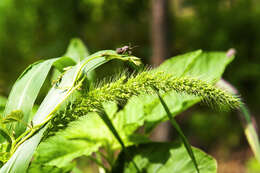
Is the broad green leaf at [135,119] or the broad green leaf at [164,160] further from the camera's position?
the broad green leaf at [135,119]

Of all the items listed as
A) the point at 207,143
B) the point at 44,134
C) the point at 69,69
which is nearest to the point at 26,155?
the point at 44,134

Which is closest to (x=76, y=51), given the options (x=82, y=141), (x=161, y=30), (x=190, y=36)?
(x=82, y=141)

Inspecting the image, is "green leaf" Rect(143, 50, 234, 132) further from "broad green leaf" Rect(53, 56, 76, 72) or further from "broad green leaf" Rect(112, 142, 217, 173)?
"broad green leaf" Rect(53, 56, 76, 72)

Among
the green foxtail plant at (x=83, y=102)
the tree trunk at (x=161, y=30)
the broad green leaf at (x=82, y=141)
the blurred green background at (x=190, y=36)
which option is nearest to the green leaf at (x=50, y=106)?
the green foxtail plant at (x=83, y=102)

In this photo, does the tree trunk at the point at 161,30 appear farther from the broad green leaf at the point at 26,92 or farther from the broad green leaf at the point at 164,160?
the broad green leaf at the point at 26,92

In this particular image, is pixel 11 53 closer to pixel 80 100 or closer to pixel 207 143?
pixel 207 143
